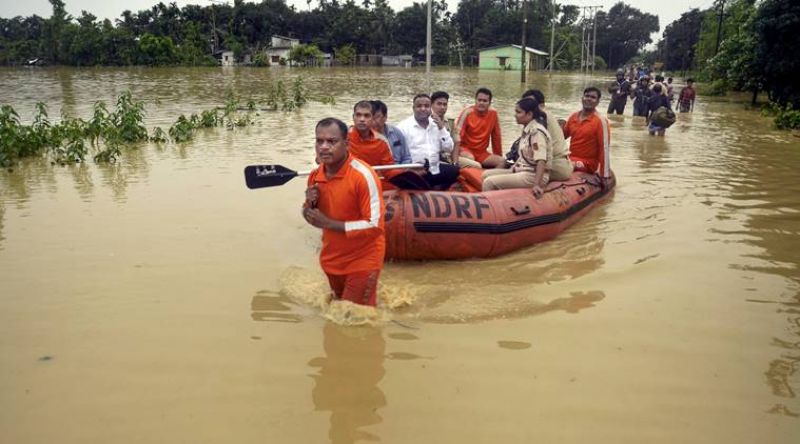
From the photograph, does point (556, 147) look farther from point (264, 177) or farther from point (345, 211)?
point (264, 177)

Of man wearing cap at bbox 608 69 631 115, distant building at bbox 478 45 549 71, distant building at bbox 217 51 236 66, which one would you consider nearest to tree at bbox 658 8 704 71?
distant building at bbox 478 45 549 71

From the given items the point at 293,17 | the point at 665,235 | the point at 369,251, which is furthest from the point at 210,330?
the point at 293,17

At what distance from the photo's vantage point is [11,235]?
6.02m

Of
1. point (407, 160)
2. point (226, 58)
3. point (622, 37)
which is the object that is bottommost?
point (407, 160)

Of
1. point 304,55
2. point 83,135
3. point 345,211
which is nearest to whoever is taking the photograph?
point 345,211

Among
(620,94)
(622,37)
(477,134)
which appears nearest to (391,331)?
(477,134)

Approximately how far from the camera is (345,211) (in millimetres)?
3805

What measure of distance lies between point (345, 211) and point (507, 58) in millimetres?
60785

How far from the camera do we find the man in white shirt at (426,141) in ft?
20.7

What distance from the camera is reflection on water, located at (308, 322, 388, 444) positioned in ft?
10.0

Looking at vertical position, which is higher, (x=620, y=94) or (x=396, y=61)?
(x=396, y=61)

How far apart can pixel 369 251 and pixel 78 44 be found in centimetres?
5938

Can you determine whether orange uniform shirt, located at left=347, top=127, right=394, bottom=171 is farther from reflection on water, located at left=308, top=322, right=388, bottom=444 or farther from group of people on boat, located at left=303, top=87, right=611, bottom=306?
reflection on water, located at left=308, top=322, right=388, bottom=444

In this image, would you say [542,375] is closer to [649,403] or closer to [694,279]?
[649,403]
